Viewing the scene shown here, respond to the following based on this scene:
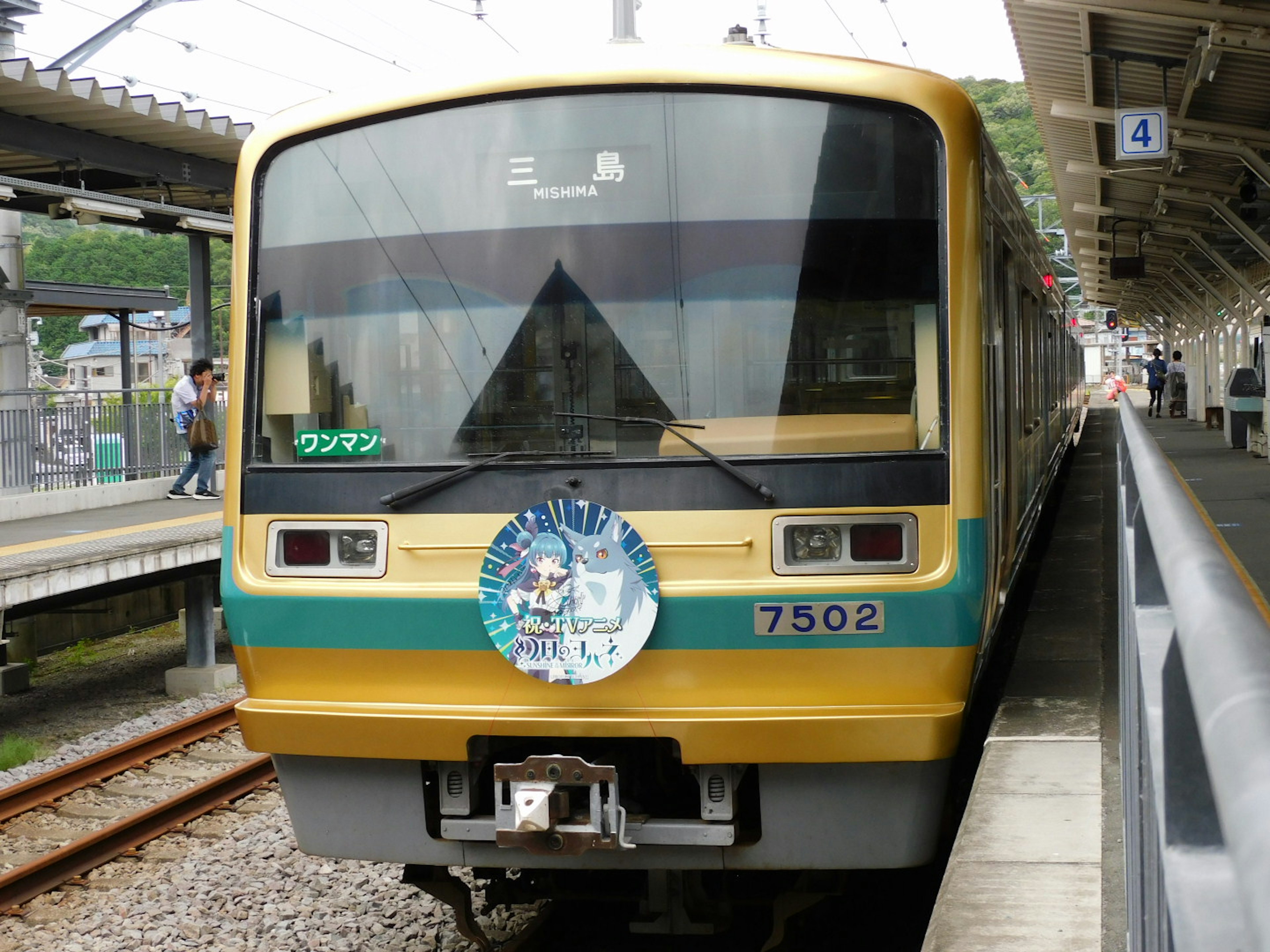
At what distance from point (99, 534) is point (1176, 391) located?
2905 cm

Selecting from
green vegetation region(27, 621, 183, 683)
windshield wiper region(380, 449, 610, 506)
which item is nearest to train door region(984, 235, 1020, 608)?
windshield wiper region(380, 449, 610, 506)

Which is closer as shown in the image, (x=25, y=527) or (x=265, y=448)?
(x=265, y=448)

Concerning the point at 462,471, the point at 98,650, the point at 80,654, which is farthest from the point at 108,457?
the point at 462,471

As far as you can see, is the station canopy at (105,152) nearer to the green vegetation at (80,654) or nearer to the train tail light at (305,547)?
the green vegetation at (80,654)

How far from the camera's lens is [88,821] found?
8.01 metres

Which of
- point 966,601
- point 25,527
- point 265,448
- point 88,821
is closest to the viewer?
point 966,601

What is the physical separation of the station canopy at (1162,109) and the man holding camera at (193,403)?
837cm

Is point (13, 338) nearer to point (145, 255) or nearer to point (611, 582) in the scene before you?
point (611, 582)

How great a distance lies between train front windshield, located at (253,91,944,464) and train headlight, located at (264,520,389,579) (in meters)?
0.22

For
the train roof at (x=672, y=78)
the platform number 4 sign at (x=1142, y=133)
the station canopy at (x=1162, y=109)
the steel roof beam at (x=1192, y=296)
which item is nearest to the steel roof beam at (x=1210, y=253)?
the station canopy at (x=1162, y=109)

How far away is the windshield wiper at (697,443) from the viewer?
4141mm

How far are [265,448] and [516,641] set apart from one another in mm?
1071

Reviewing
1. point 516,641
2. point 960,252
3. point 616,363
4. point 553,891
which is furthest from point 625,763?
point 960,252

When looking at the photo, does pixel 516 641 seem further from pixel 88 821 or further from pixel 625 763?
pixel 88 821
